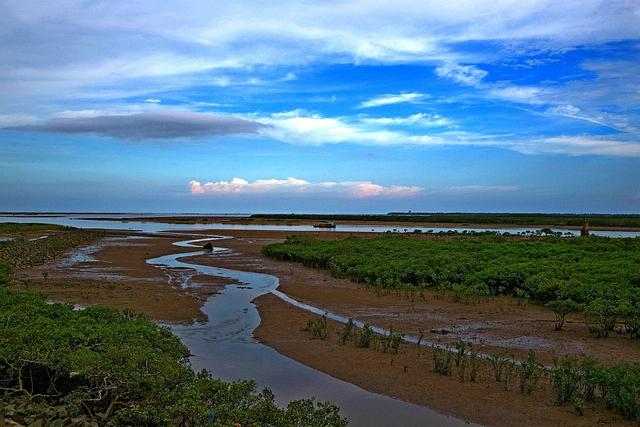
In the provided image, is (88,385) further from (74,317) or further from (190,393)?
(74,317)

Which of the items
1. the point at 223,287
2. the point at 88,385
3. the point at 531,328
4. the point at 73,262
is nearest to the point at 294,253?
the point at 223,287

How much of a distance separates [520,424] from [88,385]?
6.53 meters

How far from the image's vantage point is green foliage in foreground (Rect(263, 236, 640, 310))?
1628cm

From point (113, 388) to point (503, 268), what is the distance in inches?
660

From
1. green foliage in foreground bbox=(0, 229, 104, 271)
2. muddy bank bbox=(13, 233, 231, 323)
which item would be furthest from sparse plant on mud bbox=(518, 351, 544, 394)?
green foliage in foreground bbox=(0, 229, 104, 271)

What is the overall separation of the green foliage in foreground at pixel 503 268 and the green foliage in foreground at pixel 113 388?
10060 millimetres

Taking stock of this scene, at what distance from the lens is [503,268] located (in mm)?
20828

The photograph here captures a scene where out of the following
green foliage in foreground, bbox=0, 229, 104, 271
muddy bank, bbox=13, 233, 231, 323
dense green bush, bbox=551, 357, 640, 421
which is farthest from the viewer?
green foliage in foreground, bbox=0, 229, 104, 271

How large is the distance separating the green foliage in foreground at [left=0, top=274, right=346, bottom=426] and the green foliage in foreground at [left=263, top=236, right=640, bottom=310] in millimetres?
10060

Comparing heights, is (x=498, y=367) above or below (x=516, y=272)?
below

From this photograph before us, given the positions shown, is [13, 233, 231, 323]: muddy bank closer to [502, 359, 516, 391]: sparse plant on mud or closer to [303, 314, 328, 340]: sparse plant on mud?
[303, 314, 328, 340]: sparse plant on mud

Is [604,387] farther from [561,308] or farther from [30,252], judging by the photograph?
[30,252]

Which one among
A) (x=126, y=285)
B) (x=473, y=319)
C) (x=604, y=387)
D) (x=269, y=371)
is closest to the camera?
(x=604, y=387)

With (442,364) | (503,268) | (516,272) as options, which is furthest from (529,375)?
(503,268)
